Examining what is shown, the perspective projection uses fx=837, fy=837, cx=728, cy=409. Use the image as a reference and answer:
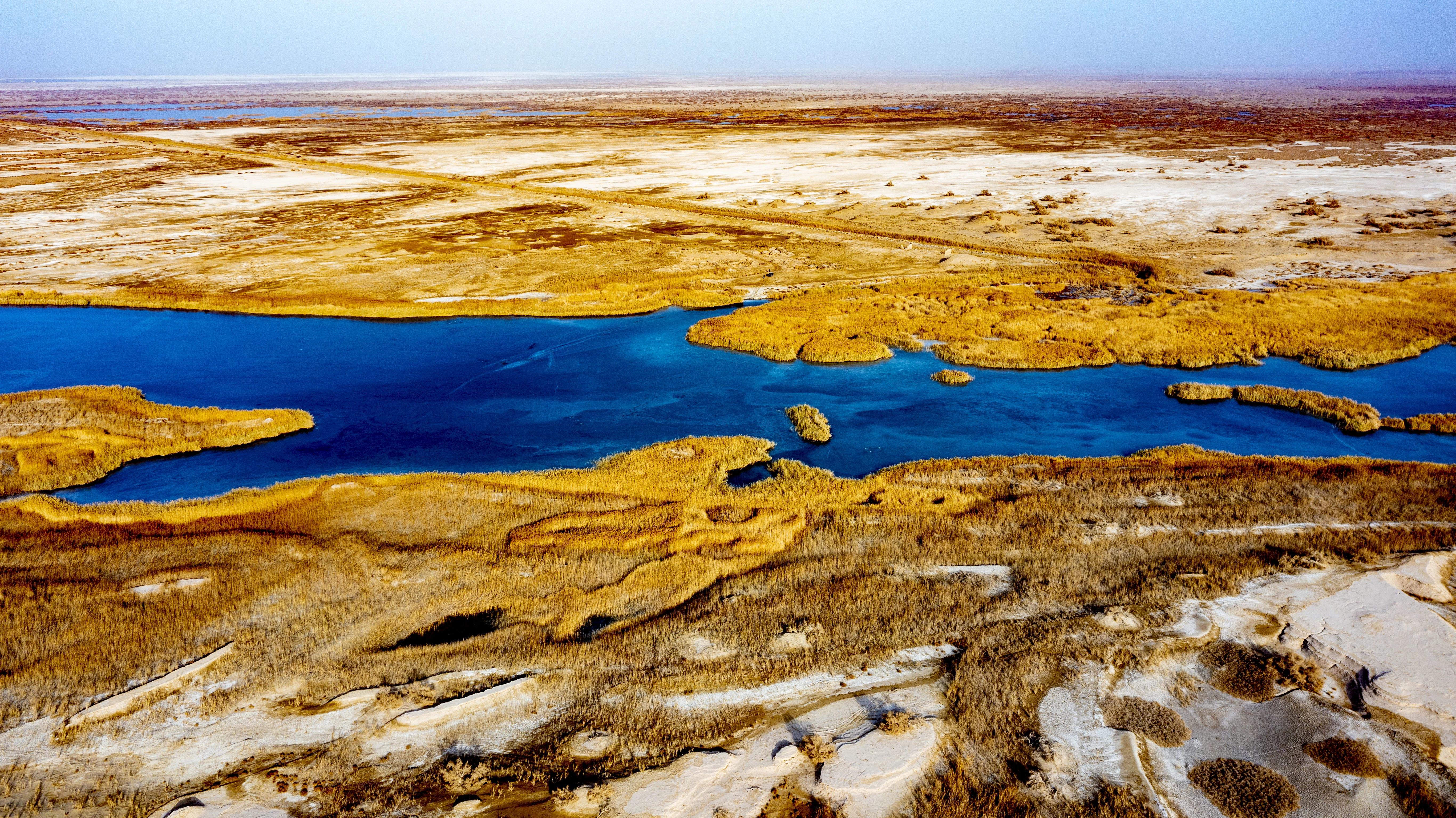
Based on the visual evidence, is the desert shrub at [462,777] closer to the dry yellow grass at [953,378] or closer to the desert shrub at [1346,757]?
the desert shrub at [1346,757]

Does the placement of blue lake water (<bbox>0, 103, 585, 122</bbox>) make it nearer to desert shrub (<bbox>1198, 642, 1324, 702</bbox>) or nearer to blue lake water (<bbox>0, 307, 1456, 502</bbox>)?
blue lake water (<bbox>0, 307, 1456, 502</bbox>)

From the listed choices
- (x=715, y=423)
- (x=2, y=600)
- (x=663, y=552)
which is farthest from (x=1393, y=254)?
(x=2, y=600)

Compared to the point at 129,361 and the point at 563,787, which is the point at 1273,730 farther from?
the point at 129,361

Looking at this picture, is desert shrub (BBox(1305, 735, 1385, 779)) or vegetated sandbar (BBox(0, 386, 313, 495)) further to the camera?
vegetated sandbar (BBox(0, 386, 313, 495))

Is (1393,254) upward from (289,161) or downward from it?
downward

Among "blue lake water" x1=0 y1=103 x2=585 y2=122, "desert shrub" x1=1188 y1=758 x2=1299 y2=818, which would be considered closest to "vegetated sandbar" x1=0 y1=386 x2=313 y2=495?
"desert shrub" x1=1188 y1=758 x2=1299 y2=818
